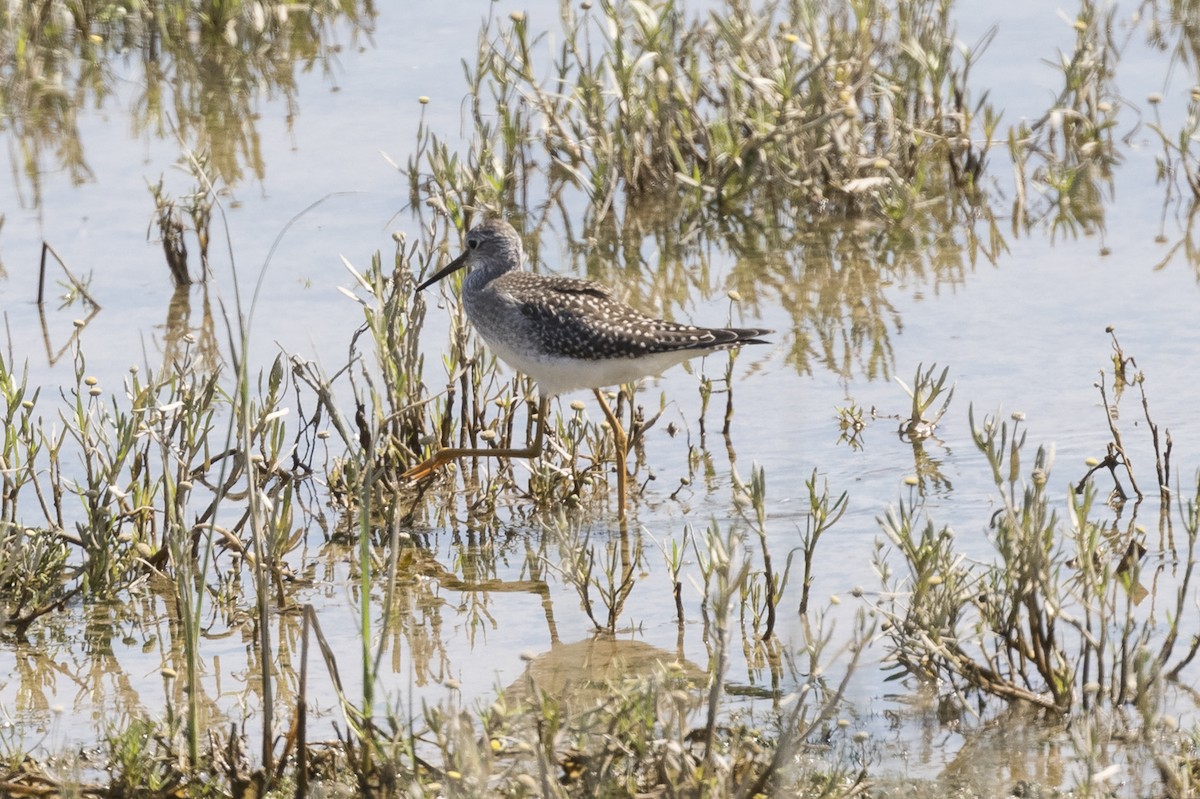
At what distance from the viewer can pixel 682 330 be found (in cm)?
683

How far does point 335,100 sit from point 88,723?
6772 mm

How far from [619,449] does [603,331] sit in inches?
18.8

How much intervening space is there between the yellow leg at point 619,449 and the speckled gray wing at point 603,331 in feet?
0.88

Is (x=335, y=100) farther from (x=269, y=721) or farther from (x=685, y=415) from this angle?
(x=269, y=721)

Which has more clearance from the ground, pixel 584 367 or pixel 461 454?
pixel 584 367

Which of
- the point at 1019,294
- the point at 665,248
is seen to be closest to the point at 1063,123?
the point at 1019,294

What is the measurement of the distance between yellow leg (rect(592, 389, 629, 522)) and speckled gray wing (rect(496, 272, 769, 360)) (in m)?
0.27

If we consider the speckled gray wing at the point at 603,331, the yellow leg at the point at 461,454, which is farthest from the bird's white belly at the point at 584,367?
the yellow leg at the point at 461,454

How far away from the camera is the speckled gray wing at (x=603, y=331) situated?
677cm

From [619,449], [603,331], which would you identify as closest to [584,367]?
[603,331]

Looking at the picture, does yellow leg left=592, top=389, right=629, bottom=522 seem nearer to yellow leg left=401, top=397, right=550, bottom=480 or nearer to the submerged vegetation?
the submerged vegetation

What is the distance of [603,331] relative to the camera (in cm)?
681

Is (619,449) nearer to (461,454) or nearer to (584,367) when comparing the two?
(584,367)

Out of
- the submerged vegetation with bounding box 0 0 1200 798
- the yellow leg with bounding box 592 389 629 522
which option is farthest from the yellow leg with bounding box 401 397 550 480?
the yellow leg with bounding box 592 389 629 522
